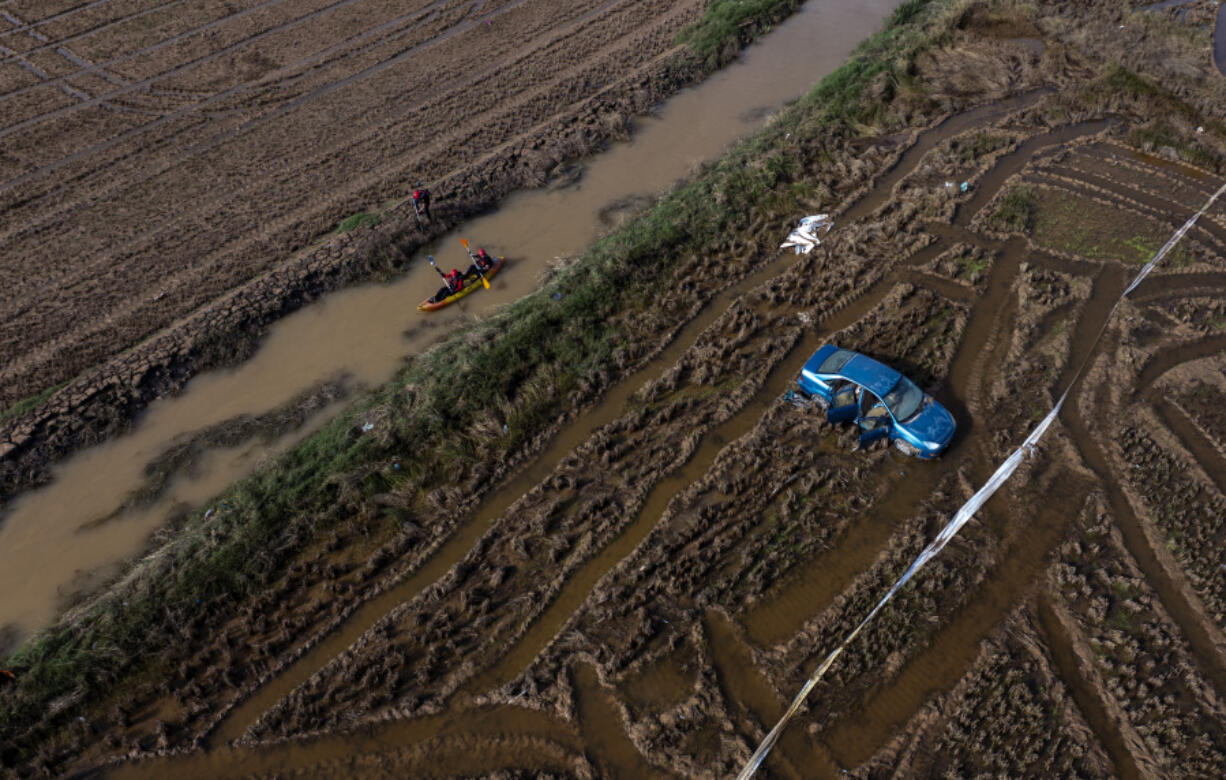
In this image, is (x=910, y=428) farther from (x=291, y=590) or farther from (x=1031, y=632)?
(x=291, y=590)

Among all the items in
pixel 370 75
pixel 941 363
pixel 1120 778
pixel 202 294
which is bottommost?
pixel 1120 778

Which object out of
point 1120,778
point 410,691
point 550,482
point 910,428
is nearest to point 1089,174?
point 910,428

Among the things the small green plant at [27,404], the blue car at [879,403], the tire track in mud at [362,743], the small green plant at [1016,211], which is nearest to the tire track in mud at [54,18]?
the small green plant at [27,404]

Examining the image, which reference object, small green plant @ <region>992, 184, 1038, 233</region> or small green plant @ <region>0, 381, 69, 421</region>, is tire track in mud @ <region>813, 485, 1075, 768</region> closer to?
small green plant @ <region>992, 184, 1038, 233</region>

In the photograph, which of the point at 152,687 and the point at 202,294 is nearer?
the point at 152,687

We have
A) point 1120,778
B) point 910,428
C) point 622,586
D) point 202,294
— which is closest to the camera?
point 1120,778

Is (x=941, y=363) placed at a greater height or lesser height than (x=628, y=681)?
greater

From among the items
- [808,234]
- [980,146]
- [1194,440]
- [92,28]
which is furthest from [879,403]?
[92,28]

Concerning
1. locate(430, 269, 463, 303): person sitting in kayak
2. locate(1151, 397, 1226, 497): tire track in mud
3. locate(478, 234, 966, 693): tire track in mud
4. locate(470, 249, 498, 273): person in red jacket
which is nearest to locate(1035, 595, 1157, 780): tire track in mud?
→ locate(1151, 397, 1226, 497): tire track in mud
